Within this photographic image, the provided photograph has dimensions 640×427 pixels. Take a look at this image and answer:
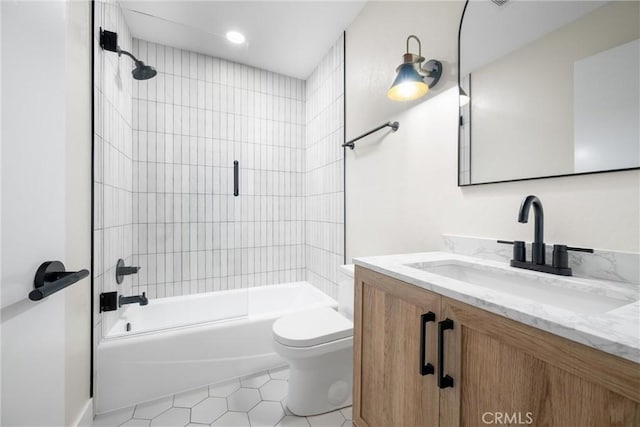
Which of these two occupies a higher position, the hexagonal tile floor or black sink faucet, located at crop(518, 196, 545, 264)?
black sink faucet, located at crop(518, 196, 545, 264)

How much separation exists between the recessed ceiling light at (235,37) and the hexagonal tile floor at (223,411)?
258cm

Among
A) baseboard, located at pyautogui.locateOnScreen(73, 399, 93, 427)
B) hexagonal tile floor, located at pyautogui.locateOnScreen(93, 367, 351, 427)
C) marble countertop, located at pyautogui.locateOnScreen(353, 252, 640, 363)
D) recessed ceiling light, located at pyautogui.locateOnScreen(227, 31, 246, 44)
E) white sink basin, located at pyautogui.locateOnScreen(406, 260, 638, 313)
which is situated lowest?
hexagonal tile floor, located at pyautogui.locateOnScreen(93, 367, 351, 427)

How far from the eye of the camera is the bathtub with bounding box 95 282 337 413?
5.05ft

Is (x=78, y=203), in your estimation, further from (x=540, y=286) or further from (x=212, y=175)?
(x=540, y=286)

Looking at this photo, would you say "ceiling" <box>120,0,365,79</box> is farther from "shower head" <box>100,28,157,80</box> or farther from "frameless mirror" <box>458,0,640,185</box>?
"frameless mirror" <box>458,0,640,185</box>

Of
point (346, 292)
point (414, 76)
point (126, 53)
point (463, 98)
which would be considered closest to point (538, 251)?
point (463, 98)

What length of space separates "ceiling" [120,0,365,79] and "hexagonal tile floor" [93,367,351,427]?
255 centimetres

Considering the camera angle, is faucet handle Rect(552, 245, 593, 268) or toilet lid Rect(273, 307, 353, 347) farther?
toilet lid Rect(273, 307, 353, 347)

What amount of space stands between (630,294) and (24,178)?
149 centimetres

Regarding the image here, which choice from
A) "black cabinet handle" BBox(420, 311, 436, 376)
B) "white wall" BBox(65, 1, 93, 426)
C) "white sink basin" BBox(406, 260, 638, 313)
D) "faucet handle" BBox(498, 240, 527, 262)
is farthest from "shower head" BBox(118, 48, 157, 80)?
"faucet handle" BBox(498, 240, 527, 262)

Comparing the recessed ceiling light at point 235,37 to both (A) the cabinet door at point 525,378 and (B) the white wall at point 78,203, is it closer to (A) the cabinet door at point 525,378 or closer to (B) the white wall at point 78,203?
(B) the white wall at point 78,203

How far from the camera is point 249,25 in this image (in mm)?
2070

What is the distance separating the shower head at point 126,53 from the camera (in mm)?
1579

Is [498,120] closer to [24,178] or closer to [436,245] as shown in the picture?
[436,245]
